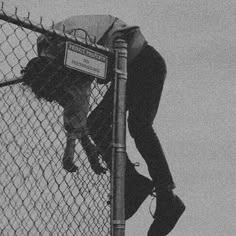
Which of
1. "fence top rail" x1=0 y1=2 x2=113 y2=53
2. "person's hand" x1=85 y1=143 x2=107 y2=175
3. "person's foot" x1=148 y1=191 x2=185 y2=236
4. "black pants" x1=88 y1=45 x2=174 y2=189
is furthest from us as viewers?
"person's foot" x1=148 y1=191 x2=185 y2=236

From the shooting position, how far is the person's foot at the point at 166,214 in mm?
3926

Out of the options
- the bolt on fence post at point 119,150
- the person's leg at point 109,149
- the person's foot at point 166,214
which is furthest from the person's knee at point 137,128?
the person's foot at point 166,214

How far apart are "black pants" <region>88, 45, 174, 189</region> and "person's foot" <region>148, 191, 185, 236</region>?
0.33ft

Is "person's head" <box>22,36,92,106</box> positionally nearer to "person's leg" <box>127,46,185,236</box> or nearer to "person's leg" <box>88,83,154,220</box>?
"person's leg" <box>88,83,154,220</box>

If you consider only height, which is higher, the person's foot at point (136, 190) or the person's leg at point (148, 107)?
the person's leg at point (148, 107)

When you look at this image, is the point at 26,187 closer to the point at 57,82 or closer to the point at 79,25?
the point at 57,82

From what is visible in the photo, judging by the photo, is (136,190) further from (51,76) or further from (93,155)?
(51,76)

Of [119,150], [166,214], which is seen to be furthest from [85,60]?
[166,214]

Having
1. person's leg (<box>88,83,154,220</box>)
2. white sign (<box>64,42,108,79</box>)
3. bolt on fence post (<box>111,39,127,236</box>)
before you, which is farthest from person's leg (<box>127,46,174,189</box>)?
white sign (<box>64,42,108,79</box>)

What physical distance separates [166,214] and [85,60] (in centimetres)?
129

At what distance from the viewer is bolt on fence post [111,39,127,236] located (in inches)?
137

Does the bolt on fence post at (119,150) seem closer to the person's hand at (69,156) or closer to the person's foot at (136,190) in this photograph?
the person's hand at (69,156)

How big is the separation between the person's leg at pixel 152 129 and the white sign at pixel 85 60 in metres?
0.47

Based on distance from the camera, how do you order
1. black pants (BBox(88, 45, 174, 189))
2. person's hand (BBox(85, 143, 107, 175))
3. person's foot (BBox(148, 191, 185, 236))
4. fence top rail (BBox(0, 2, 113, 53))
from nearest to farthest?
fence top rail (BBox(0, 2, 113, 53)) < person's hand (BBox(85, 143, 107, 175)) < black pants (BBox(88, 45, 174, 189)) < person's foot (BBox(148, 191, 185, 236))
